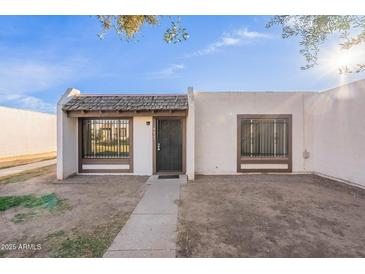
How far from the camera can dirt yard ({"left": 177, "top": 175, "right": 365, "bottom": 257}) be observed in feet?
10.8

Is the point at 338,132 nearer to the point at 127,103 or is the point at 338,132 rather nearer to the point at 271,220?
the point at 271,220

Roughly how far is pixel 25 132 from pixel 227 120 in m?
18.3

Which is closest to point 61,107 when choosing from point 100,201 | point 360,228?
point 100,201

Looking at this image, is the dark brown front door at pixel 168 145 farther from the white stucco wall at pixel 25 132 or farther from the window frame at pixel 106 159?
the white stucco wall at pixel 25 132

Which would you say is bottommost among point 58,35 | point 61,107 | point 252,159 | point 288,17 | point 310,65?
point 252,159

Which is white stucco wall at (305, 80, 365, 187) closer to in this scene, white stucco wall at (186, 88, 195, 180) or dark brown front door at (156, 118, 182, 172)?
white stucco wall at (186, 88, 195, 180)

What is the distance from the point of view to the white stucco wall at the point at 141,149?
8945 mm

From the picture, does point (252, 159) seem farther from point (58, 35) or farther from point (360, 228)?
point (58, 35)

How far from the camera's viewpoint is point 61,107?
807 cm

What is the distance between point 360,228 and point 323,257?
1.77 metres

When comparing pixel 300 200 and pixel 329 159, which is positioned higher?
pixel 329 159

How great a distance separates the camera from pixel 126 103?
8641 mm

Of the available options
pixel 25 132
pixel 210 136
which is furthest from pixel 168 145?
pixel 25 132

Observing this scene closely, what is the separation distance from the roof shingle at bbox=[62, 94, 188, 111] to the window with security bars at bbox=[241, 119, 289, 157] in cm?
335
